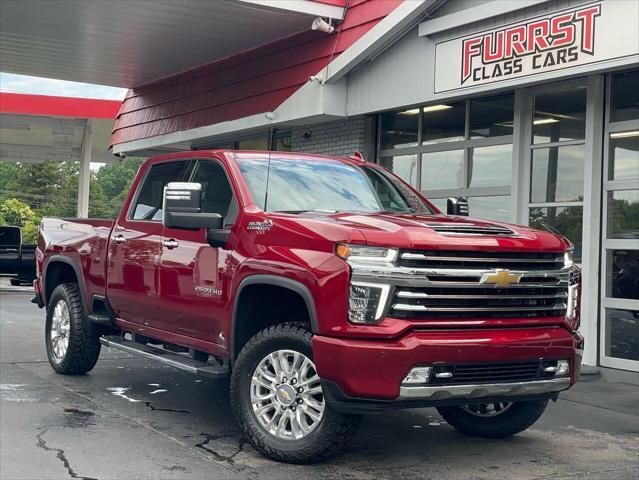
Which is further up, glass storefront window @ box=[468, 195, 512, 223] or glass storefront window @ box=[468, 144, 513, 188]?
glass storefront window @ box=[468, 144, 513, 188]

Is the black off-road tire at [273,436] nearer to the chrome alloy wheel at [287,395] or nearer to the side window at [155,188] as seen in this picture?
the chrome alloy wheel at [287,395]

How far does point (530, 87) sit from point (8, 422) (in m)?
7.22

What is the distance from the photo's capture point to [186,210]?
6.05 metres

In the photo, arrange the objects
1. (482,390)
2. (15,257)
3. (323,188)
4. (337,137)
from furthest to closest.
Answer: (15,257) < (337,137) < (323,188) < (482,390)

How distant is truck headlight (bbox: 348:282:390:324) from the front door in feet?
4.10

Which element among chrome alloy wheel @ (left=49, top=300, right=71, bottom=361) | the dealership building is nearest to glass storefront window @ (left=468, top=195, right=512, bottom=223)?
the dealership building

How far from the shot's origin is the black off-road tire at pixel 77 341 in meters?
8.19

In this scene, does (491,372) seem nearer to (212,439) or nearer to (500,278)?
(500,278)

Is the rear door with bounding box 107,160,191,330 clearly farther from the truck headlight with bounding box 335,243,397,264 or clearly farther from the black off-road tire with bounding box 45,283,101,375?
the truck headlight with bounding box 335,243,397,264

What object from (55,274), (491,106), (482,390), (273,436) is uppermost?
(491,106)

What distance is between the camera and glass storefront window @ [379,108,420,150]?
1278 cm

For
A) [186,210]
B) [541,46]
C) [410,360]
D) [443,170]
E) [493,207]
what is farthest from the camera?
[443,170]

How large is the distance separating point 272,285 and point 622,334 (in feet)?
18.1

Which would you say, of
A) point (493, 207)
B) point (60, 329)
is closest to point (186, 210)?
point (60, 329)
